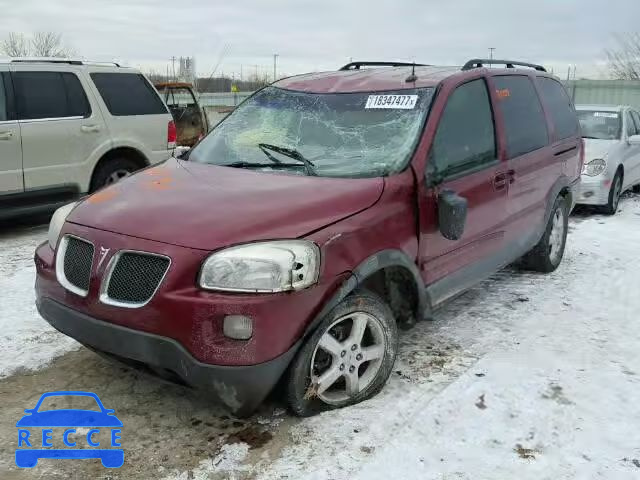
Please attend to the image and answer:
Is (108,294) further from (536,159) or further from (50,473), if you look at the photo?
(536,159)

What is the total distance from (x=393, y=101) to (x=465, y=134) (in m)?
0.53

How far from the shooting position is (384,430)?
3.00 metres

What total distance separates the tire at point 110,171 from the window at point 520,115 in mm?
4517

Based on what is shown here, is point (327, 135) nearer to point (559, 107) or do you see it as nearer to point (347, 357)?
point (347, 357)

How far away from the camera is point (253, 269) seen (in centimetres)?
270

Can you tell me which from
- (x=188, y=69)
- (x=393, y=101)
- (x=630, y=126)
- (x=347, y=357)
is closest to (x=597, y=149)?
(x=630, y=126)

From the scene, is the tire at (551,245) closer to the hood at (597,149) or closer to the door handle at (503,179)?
the door handle at (503,179)

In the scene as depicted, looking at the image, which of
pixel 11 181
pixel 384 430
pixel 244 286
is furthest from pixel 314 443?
pixel 11 181

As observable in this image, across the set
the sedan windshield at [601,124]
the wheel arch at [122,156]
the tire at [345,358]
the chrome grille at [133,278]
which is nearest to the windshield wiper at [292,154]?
the tire at [345,358]

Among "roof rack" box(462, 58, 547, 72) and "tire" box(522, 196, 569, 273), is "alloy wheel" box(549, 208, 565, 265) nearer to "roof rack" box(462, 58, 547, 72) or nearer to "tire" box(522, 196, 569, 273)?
"tire" box(522, 196, 569, 273)

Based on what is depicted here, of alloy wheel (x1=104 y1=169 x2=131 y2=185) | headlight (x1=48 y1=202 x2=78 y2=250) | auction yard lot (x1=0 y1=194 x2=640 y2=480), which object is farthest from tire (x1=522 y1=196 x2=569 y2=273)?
alloy wheel (x1=104 y1=169 x2=131 y2=185)

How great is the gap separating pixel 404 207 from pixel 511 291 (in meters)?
2.17

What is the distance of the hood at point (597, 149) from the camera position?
8.66 metres

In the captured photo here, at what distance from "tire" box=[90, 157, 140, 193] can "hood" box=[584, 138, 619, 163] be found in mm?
6105
